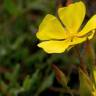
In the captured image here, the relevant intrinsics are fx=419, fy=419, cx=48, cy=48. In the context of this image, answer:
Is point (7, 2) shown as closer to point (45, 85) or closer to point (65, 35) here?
point (45, 85)

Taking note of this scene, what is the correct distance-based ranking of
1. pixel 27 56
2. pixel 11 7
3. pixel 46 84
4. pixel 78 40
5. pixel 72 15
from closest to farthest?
1. pixel 78 40
2. pixel 72 15
3. pixel 46 84
4. pixel 27 56
5. pixel 11 7

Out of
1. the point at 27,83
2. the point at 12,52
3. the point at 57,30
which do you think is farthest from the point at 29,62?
the point at 57,30

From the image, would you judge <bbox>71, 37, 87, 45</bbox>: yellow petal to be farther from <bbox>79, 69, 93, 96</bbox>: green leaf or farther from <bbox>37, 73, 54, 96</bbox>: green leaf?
<bbox>37, 73, 54, 96</bbox>: green leaf

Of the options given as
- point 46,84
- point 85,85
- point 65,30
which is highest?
point 65,30

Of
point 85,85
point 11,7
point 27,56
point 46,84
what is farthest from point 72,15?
point 11,7

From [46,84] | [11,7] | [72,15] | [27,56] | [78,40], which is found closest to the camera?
[78,40]

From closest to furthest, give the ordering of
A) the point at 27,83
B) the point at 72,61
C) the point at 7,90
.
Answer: the point at 27,83 < the point at 7,90 < the point at 72,61

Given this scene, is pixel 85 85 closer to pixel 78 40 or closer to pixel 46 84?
pixel 78 40

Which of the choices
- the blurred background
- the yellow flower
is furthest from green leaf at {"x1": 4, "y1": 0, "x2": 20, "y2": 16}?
the yellow flower

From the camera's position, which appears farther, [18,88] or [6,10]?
[6,10]
